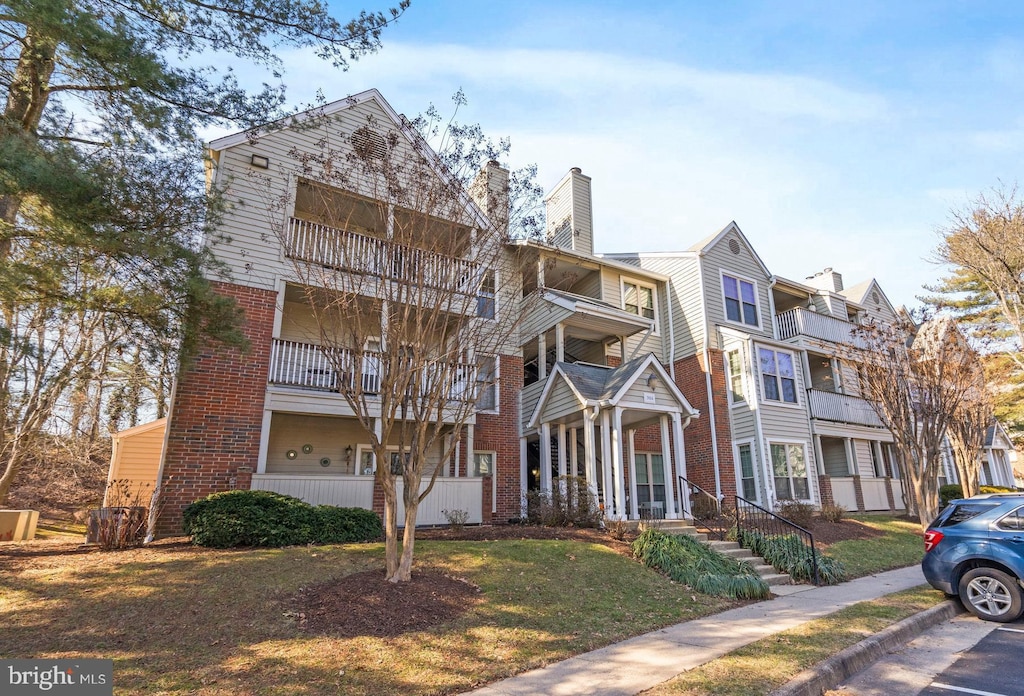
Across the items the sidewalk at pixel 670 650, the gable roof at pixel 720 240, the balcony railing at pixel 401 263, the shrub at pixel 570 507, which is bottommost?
the sidewalk at pixel 670 650

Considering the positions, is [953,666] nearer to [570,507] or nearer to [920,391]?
[570,507]

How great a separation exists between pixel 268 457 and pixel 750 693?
11.7 metres

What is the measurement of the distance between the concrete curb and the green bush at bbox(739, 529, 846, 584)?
2.56m

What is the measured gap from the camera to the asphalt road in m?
4.94

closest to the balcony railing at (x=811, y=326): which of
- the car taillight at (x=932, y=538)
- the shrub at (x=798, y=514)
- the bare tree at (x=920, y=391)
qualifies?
the bare tree at (x=920, y=391)

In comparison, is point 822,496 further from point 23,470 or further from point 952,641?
point 23,470

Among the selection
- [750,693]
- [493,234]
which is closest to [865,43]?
[493,234]

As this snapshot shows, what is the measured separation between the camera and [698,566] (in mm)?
9320

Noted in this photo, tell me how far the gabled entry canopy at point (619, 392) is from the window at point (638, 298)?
552 centimetres

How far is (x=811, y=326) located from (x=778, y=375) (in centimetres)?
348

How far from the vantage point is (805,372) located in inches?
773

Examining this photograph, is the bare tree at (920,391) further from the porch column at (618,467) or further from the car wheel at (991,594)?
the car wheel at (991,594)

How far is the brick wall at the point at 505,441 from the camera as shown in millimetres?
14462

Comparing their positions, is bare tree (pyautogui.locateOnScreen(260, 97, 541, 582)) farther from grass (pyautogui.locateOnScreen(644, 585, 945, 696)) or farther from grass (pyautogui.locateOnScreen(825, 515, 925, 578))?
grass (pyautogui.locateOnScreen(825, 515, 925, 578))
